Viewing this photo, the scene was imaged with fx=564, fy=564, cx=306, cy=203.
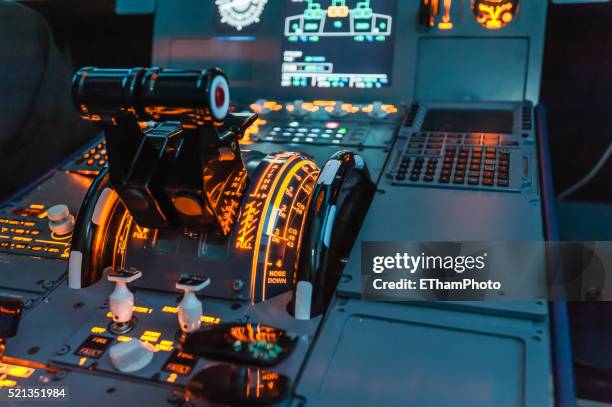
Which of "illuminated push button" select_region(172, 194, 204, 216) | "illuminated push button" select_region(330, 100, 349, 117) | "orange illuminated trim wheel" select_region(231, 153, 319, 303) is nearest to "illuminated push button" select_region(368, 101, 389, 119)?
"illuminated push button" select_region(330, 100, 349, 117)

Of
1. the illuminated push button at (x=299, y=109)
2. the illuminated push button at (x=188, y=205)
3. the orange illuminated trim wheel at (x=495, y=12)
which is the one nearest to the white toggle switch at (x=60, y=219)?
the illuminated push button at (x=188, y=205)

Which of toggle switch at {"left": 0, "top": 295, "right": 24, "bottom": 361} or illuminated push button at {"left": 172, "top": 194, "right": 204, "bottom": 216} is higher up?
illuminated push button at {"left": 172, "top": 194, "right": 204, "bottom": 216}

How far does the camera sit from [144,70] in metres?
1.06

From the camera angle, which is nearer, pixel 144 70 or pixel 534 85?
pixel 144 70

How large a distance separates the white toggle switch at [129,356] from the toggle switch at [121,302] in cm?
11

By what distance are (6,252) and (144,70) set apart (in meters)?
0.86

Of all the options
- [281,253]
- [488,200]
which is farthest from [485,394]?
[488,200]

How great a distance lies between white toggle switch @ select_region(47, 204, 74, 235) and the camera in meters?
1.61

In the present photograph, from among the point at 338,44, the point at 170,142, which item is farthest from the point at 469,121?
the point at 170,142

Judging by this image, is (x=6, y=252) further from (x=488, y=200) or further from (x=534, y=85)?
(x=534, y=85)

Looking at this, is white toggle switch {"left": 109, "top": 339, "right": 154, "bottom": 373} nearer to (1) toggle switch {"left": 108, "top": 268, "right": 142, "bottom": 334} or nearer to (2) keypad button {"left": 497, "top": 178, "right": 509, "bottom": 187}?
(1) toggle switch {"left": 108, "top": 268, "right": 142, "bottom": 334}

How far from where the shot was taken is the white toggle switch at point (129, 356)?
1.06m

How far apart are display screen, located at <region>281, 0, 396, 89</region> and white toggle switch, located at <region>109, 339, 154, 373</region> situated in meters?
1.42

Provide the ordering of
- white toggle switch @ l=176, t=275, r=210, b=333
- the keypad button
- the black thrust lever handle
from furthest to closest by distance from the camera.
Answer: the keypad button < white toggle switch @ l=176, t=275, r=210, b=333 < the black thrust lever handle
